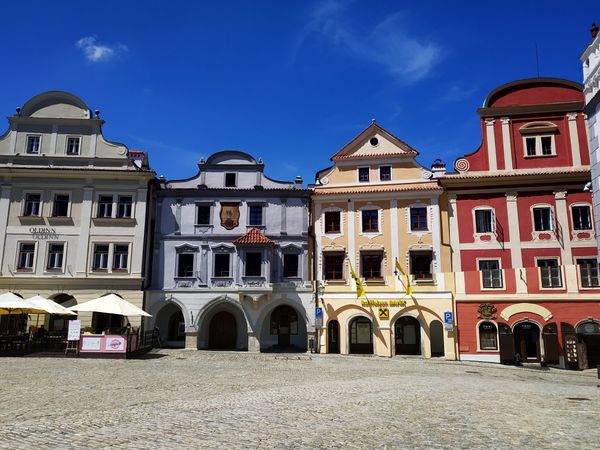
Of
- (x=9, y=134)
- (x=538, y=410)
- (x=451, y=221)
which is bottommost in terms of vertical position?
(x=538, y=410)

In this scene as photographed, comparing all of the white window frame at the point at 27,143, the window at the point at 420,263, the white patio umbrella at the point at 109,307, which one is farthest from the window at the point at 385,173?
the white window frame at the point at 27,143

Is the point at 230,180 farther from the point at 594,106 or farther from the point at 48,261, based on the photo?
the point at 594,106

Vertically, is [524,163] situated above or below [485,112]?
below

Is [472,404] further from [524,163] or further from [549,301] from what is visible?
[524,163]

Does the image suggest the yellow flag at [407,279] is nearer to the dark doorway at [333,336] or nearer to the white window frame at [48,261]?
the dark doorway at [333,336]

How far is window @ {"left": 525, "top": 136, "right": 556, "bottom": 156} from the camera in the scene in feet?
95.4

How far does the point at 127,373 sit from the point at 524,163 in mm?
23858

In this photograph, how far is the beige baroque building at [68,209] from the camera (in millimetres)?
30172

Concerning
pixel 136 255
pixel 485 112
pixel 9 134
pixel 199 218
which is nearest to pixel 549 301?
pixel 485 112

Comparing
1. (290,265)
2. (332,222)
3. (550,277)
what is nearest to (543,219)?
(550,277)

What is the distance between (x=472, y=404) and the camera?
12719mm

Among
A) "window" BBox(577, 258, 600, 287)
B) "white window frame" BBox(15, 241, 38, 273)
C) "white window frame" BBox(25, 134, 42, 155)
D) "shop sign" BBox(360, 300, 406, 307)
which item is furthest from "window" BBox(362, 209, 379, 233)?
"white window frame" BBox(25, 134, 42, 155)

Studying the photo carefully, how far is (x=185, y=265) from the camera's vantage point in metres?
31.4

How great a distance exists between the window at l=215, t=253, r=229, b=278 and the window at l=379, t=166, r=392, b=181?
35.2 ft
